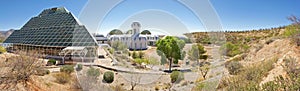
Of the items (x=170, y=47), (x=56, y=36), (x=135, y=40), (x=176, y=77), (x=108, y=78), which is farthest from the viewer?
(x=56, y=36)

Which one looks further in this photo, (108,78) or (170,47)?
(170,47)

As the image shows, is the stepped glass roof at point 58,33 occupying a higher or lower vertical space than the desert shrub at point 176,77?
higher

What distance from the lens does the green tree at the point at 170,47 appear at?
31.3 ft

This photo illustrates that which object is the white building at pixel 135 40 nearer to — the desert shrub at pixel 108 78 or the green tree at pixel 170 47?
the green tree at pixel 170 47

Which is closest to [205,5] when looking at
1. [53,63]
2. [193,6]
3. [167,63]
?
[193,6]

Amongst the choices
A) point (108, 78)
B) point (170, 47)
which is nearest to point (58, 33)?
point (108, 78)

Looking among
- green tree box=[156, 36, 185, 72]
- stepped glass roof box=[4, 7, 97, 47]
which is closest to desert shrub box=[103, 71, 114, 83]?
green tree box=[156, 36, 185, 72]

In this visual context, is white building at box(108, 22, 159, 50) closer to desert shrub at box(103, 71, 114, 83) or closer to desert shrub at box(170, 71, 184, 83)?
desert shrub at box(103, 71, 114, 83)

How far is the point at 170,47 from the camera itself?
32.5ft

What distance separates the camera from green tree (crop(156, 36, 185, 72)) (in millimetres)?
9539

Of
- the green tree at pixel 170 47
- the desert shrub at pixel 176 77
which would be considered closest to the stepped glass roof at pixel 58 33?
the green tree at pixel 170 47

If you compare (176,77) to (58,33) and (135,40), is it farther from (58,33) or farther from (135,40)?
(58,33)

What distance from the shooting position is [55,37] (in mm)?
16344

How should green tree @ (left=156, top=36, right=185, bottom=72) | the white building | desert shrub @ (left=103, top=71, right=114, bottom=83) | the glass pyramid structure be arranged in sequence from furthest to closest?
the glass pyramid structure, green tree @ (left=156, top=36, right=185, bottom=72), desert shrub @ (left=103, top=71, right=114, bottom=83), the white building
